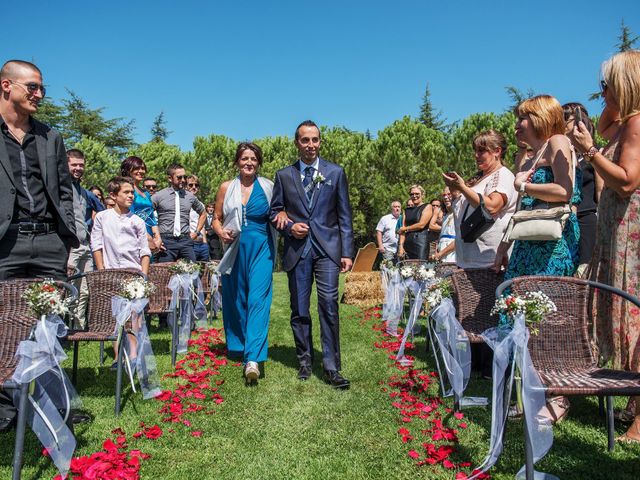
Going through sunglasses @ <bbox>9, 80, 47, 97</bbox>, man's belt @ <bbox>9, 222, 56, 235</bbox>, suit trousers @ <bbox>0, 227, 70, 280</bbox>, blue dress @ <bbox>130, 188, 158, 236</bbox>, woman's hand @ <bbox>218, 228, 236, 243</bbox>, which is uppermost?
sunglasses @ <bbox>9, 80, 47, 97</bbox>

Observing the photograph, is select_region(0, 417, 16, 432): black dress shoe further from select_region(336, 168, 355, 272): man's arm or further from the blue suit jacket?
select_region(336, 168, 355, 272): man's arm

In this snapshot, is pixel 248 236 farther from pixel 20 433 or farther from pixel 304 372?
pixel 20 433

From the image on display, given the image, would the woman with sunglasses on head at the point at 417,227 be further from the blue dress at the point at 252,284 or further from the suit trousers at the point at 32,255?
the suit trousers at the point at 32,255

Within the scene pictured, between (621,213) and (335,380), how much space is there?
289cm

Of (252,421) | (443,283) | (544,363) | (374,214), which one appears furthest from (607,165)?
(374,214)

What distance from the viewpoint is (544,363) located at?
332 centimetres

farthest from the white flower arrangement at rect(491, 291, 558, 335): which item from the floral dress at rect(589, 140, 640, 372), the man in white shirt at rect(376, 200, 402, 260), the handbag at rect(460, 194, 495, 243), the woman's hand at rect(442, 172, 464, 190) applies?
the man in white shirt at rect(376, 200, 402, 260)

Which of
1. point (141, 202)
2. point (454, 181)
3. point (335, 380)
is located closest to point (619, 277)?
point (454, 181)

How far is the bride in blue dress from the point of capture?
5.83 metres

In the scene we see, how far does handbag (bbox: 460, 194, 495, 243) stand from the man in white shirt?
749 cm

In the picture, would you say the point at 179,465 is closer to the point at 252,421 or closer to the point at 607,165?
the point at 252,421

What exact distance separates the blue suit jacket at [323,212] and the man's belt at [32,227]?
2.21 m

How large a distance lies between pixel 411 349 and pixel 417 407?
254 cm

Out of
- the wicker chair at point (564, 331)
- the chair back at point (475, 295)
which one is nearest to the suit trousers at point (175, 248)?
the chair back at point (475, 295)
